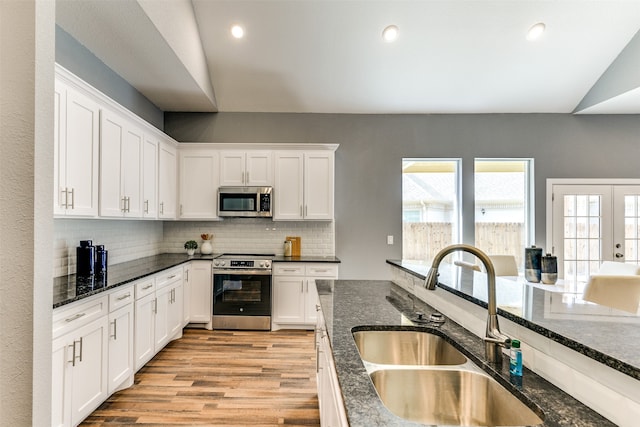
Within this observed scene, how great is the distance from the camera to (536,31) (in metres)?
3.95

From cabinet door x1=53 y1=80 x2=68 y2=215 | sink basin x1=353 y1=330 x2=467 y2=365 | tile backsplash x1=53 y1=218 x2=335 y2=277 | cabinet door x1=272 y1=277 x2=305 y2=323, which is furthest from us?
tile backsplash x1=53 y1=218 x2=335 y2=277

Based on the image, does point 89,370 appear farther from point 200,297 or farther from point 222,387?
point 200,297

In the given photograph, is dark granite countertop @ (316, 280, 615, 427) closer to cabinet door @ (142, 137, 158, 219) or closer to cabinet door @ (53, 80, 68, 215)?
cabinet door @ (53, 80, 68, 215)

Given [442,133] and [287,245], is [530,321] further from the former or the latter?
[442,133]

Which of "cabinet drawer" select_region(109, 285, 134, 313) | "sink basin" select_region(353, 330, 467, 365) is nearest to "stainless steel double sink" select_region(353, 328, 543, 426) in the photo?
"sink basin" select_region(353, 330, 467, 365)

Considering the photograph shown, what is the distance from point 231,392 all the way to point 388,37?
12.4ft

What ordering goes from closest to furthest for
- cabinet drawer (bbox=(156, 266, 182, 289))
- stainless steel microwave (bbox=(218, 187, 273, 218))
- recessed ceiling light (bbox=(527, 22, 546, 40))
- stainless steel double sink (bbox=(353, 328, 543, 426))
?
stainless steel double sink (bbox=(353, 328, 543, 426)) < cabinet drawer (bbox=(156, 266, 182, 289)) < recessed ceiling light (bbox=(527, 22, 546, 40)) < stainless steel microwave (bbox=(218, 187, 273, 218))

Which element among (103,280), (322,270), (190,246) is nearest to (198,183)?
(190,246)

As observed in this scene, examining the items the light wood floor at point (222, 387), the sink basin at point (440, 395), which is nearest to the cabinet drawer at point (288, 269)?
the light wood floor at point (222, 387)

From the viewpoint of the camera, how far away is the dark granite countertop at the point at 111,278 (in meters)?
2.22

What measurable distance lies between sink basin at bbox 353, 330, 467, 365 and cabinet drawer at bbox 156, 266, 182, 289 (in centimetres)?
250

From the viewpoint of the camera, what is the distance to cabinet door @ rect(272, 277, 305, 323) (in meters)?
4.42

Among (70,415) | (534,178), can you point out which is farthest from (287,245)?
(534,178)

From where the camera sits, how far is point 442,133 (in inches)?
200
